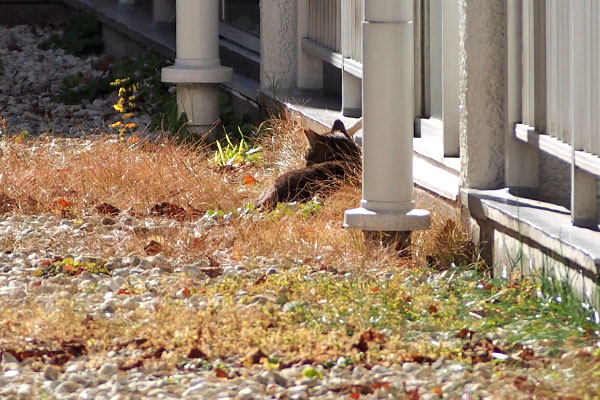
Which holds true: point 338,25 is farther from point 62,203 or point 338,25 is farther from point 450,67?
point 62,203

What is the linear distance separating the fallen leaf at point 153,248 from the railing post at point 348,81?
270 centimetres

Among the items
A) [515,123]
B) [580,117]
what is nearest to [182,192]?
[515,123]

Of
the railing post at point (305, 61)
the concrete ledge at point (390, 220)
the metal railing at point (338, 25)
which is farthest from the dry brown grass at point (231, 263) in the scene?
the railing post at point (305, 61)

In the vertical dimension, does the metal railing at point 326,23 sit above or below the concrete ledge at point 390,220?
above

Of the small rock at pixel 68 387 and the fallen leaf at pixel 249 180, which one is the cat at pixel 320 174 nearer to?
the fallen leaf at pixel 249 180

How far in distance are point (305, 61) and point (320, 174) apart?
2885mm

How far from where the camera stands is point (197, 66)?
31.7ft

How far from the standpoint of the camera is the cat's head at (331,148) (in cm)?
682

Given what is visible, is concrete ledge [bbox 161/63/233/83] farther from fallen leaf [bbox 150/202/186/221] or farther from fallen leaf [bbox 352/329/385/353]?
fallen leaf [bbox 352/329/385/353]

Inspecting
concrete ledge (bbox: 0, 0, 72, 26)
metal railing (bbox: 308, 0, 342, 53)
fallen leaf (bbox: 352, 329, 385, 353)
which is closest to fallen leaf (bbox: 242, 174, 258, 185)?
metal railing (bbox: 308, 0, 342, 53)

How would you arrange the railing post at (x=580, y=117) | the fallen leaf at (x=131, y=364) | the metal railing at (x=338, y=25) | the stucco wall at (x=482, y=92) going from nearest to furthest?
the fallen leaf at (x=131, y=364) < the railing post at (x=580, y=117) < the stucco wall at (x=482, y=92) < the metal railing at (x=338, y=25)

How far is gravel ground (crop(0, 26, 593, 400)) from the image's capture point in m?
3.71

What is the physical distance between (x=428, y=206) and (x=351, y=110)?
2305 millimetres

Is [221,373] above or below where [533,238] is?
below
